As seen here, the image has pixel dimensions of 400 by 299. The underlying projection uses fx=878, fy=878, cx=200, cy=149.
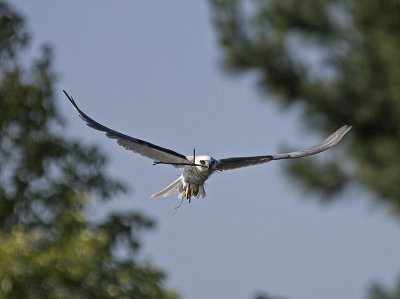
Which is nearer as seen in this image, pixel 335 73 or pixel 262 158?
pixel 262 158

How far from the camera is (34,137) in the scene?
35.9 ft

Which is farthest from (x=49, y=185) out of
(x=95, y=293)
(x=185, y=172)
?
(x=185, y=172)

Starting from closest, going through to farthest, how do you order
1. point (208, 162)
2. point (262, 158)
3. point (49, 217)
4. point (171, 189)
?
1. point (208, 162)
2. point (262, 158)
3. point (171, 189)
4. point (49, 217)

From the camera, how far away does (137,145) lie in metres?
3.10

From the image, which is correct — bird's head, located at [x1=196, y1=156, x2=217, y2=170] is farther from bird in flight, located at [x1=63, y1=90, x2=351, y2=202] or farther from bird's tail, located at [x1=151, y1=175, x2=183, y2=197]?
bird's tail, located at [x1=151, y1=175, x2=183, y2=197]

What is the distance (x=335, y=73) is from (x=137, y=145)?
2238cm

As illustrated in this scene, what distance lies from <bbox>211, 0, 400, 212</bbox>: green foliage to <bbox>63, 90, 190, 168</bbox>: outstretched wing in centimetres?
2074

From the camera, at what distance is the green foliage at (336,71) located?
78.9 feet

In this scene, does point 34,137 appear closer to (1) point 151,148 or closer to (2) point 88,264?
(2) point 88,264

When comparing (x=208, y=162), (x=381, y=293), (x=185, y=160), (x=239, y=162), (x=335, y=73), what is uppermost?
(x=335, y=73)

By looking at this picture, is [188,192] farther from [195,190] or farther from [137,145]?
[137,145]

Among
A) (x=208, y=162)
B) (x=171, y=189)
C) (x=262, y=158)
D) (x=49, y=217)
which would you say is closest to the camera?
(x=208, y=162)

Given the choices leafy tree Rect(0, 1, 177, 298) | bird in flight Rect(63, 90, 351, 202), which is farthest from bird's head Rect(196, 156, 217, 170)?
leafy tree Rect(0, 1, 177, 298)

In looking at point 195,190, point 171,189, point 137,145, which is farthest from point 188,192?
point 171,189
